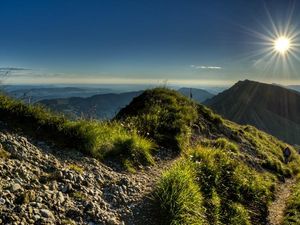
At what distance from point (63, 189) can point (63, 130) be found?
12.3 feet

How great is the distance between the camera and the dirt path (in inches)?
516

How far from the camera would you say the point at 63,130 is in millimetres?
11578

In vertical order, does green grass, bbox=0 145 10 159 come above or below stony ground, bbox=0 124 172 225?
above

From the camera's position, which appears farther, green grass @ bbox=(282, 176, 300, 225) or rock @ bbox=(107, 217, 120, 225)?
green grass @ bbox=(282, 176, 300, 225)

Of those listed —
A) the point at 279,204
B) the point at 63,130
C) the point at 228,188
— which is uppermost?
the point at 63,130

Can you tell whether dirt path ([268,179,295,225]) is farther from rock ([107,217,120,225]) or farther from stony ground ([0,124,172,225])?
rock ([107,217,120,225])

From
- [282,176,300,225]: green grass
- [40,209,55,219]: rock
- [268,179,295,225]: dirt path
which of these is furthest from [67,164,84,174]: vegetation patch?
[282,176,300,225]: green grass

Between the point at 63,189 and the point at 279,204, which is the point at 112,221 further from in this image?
the point at 279,204

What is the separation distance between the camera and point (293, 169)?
24.1 meters

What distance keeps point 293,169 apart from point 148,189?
57.9ft

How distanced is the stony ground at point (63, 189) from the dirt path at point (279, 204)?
575 cm

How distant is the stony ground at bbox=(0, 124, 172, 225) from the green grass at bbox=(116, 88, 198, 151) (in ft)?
17.5

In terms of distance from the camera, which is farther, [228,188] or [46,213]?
[228,188]

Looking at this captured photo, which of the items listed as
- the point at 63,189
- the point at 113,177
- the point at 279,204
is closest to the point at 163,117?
the point at 279,204
